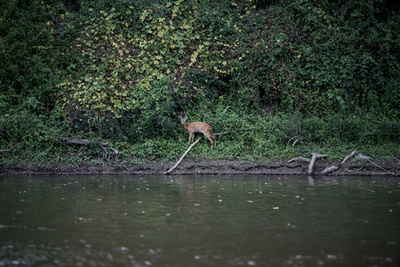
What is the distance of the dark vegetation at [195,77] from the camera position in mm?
17781

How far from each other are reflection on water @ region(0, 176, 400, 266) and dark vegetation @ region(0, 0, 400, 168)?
14.3ft

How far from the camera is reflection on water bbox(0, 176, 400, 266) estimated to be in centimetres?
620

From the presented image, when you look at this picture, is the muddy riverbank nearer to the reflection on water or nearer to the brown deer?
the brown deer

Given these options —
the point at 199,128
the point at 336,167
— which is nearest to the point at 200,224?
the point at 336,167

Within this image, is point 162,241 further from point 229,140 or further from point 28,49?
point 28,49

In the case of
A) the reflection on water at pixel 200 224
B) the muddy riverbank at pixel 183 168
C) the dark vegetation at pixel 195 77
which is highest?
the dark vegetation at pixel 195 77

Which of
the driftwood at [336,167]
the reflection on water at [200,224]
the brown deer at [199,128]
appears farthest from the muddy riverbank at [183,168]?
the reflection on water at [200,224]

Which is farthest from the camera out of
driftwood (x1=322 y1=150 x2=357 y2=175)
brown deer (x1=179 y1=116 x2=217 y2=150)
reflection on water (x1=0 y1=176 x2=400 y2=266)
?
brown deer (x1=179 y1=116 x2=217 y2=150)

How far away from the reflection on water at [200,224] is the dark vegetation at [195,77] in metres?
4.35

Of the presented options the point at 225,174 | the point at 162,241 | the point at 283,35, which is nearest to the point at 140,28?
the point at 283,35

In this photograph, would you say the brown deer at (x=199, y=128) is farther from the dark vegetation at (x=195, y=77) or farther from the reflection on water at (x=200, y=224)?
the reflection on water at (x=200, y=224)

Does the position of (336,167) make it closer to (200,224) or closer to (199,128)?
(199,128)

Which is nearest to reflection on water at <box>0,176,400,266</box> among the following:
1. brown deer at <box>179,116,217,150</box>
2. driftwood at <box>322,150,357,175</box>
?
driftwood at <box>322,150,357,175</box>

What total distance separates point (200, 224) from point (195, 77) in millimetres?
12181
